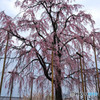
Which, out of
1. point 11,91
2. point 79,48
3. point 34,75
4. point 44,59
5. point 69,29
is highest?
point 69,29

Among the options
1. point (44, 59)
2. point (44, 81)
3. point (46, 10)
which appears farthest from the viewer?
point (46, 10)

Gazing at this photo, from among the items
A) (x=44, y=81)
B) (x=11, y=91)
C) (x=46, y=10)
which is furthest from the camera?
(x=46, y=10)

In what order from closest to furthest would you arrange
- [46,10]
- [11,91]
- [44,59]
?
[11,91]
[44,59]
[46,10]

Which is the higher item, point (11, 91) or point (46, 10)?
point (46, 10)

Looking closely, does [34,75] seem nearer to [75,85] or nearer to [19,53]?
[19,53]

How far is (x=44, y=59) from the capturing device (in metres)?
10.2

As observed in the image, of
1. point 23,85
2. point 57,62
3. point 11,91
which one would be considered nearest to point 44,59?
point 57,62

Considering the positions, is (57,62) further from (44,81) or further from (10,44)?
(10,44)

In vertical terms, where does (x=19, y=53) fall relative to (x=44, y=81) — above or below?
above

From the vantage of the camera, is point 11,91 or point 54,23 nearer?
point 11,91

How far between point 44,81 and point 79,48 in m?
3.66

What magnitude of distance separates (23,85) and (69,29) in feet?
18.2

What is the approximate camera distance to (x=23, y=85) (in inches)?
402

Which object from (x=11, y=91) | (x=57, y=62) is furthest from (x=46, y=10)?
(x=11, y=91)
